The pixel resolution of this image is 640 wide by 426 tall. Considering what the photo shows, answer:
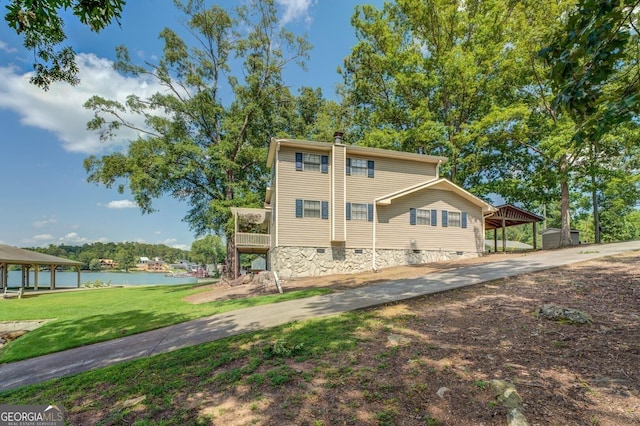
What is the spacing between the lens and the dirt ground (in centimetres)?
330

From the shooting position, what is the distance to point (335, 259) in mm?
18062

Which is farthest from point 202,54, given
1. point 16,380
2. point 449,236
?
point 16,380

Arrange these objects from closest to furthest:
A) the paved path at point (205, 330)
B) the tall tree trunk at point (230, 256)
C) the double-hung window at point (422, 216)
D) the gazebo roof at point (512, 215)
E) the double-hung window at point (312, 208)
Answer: the paved path at point (205, 330) < the double-hung window at point (312, 208) < the double-hung window at point (422, 216) < the gazebo roof at point (512, 215) < the tall tree trunk at point (230, 256)

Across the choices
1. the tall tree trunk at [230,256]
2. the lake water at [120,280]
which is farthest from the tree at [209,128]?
the lake water at [120,280]

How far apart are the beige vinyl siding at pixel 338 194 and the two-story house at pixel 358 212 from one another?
0.06 m

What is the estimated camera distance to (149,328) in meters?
8.95

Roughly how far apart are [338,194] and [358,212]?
1.62 metres

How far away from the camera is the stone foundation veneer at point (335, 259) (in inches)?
681

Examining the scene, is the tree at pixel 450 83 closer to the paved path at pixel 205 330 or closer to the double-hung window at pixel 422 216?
the double-hung window at pixel 422 216

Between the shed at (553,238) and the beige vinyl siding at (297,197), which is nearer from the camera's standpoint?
the beige vinyl siding at (297,197)

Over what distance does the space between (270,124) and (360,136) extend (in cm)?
825

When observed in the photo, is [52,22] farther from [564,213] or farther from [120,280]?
[120,280]

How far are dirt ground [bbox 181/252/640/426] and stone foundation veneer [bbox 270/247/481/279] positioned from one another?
10973 millimetres

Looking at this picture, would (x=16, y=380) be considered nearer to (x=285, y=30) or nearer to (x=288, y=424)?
(x=288, y=424)
